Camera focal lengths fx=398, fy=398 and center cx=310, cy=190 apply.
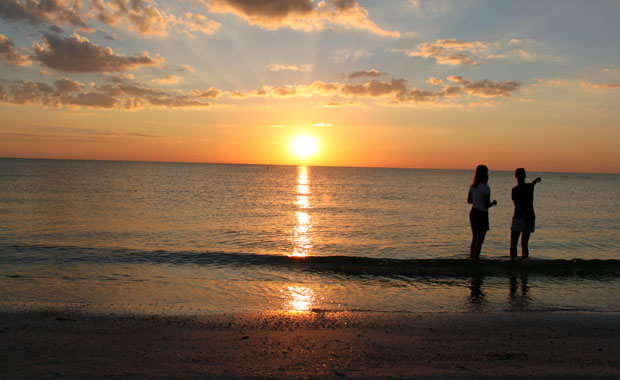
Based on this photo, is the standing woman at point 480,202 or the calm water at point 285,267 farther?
the standing woman at point 480,202

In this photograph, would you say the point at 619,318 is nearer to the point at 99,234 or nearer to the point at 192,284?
the point at 192,284

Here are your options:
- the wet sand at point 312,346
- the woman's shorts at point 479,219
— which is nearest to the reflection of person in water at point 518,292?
the wet sand at point 312,346

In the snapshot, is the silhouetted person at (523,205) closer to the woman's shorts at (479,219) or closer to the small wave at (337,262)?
the woman's shorts at (479,219)

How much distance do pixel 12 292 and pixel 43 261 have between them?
→ 390cm

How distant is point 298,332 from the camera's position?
19.4 ft

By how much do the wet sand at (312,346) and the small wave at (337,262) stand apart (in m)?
3.86

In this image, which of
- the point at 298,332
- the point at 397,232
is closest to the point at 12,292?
the point at 298,332

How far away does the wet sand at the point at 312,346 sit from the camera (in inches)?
180

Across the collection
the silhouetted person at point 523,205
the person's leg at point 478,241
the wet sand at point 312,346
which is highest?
the silhouetted person at point 523,205

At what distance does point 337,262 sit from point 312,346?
6692 millimetres

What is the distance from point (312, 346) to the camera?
17.6ft

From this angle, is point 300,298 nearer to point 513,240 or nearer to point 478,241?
point 478,241

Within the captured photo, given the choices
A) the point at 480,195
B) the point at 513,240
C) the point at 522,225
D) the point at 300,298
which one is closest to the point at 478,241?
the point at 513,240

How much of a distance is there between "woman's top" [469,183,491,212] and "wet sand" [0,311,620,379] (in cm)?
368
